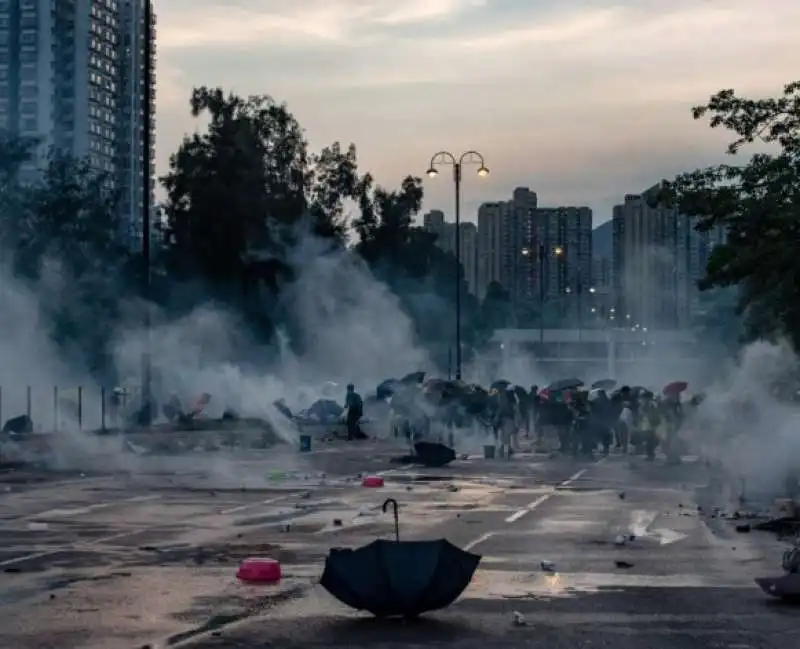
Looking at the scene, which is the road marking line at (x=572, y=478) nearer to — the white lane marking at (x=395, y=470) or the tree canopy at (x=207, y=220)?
the white lane marking at (x=395, y=470)

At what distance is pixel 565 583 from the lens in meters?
14.6

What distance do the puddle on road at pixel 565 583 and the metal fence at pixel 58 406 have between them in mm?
28154

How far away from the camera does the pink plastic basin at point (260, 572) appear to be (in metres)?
14.6

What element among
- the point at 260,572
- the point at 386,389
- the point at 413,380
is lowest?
the point at 260,572

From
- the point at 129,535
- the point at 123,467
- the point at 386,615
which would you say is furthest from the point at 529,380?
the point at 386,615

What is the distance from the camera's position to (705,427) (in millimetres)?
39062

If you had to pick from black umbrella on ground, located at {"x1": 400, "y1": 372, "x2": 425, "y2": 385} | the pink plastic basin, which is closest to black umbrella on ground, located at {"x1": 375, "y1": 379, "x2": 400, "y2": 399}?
black umbrella on ground, located at {"x1": 400, "y1": 372, "x2": 425, "y2": 385}

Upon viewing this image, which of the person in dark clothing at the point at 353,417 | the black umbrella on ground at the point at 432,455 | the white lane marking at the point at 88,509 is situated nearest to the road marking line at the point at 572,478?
the black umbrella on ground at the point at 432,455

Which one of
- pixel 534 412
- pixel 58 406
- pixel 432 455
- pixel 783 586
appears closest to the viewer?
pixel 783 586

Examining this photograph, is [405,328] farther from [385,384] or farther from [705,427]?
[705,427]

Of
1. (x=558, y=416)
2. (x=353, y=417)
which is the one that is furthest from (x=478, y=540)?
(x=353, y=417)

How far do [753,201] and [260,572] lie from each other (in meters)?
17.0

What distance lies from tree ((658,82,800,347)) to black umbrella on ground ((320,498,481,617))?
651 inches

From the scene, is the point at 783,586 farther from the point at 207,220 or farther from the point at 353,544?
the point at 207,220
